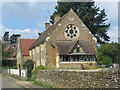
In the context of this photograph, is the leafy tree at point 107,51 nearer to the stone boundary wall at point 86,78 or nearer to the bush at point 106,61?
the bush at point 106,61

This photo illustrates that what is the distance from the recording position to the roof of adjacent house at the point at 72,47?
1828 inches

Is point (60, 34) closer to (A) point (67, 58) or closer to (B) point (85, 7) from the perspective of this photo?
(A) point (67, 58)

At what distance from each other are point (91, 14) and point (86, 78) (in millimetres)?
49524

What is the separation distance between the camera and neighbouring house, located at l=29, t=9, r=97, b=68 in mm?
46469

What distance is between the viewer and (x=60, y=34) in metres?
48.9

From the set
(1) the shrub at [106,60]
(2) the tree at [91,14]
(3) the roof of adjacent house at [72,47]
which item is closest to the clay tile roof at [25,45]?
(2) the tree at [91,14]

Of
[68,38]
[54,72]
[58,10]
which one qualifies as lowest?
[54,72]

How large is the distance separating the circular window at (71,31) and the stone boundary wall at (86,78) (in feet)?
99.6

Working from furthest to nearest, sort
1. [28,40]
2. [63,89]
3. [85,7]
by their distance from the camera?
[28,40]
[85,7]
[63,89]

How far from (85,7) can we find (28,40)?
18.7 meters

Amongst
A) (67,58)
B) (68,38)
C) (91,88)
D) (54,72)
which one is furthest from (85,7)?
(91,88)

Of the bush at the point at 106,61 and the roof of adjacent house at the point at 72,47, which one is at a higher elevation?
the roof of adjacent house at the point at 72,47

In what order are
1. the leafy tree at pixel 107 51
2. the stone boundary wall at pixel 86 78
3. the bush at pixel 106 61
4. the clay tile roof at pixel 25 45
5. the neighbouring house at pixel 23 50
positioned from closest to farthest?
the stone boundary wall at pixel 86 78 < the bush at pixel 106 61 < the leafy tree at pixel 107 51 < the neighbouring house at pixel 23 50 < the clay tile roof at pixel 25 45

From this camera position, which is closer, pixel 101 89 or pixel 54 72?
pixel 101 89
